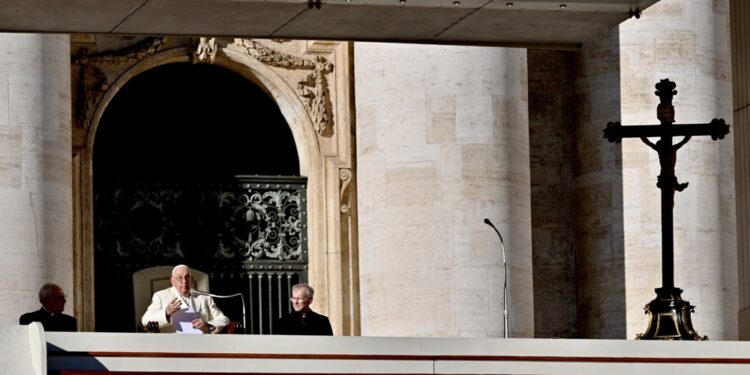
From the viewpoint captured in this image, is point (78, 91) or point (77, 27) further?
point (78, 91)

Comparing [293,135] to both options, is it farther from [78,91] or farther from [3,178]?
[3,178]

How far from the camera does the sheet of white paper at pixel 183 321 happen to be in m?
28.1

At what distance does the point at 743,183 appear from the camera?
128 ft

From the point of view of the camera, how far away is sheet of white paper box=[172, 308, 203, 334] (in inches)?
1108

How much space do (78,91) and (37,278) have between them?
3.79 metres

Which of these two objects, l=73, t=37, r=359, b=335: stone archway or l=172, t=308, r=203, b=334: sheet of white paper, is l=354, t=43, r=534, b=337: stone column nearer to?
l=73, t=37, r=359, b=335: stone archway

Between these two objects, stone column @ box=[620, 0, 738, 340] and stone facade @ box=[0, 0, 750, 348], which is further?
stone column @ box=[620, 0, 738, 340]

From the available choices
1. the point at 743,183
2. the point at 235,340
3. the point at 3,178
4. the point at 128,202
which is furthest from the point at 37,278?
the point at 743,183

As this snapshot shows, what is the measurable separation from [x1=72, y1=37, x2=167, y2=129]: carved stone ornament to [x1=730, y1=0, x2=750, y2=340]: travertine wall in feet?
28.1

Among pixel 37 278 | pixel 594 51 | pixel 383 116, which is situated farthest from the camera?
pixel 594 51

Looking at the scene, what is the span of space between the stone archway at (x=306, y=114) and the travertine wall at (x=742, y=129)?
19.3ft

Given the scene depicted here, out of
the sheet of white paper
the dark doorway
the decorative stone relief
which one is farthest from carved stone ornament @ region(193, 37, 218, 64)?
the sheet of white paper

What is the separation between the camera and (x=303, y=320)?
27.6 meters

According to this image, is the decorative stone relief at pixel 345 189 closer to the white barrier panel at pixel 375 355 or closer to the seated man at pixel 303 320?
the seated man at pixel 303 320
